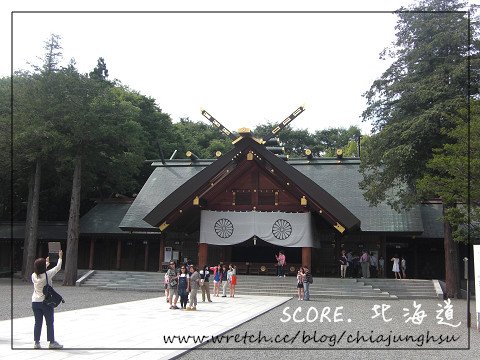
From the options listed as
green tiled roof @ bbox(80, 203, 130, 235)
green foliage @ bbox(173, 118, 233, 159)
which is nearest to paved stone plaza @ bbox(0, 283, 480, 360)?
green tiled roof @ bbox(80, 203, 130, 235)

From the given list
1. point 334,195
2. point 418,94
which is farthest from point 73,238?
point 418,94

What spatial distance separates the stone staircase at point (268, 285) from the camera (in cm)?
2209

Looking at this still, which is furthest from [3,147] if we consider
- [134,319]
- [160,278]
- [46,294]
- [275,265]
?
[46,294]

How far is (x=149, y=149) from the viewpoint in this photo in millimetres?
44031

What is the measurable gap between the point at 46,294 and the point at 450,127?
56.6 ft

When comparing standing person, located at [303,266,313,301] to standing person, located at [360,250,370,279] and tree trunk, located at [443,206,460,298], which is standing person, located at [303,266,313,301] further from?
standing person, located at [360,250,370,279]

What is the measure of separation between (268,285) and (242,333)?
41.4 ft

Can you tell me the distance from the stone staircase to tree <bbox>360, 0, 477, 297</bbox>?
3835 mm

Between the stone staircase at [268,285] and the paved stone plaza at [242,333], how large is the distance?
5091 millimetres

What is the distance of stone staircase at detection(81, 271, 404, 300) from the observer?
22.1 meters

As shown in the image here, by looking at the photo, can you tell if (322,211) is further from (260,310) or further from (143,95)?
(143,95)

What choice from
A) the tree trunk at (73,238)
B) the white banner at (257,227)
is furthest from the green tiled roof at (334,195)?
the white banner at (257,227)

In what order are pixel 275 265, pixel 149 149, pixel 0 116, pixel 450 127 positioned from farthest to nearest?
pixel 149 149 < pixel 0 116 < pixel 275 265 < pixel 450 127

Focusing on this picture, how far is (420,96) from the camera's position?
21656mm
